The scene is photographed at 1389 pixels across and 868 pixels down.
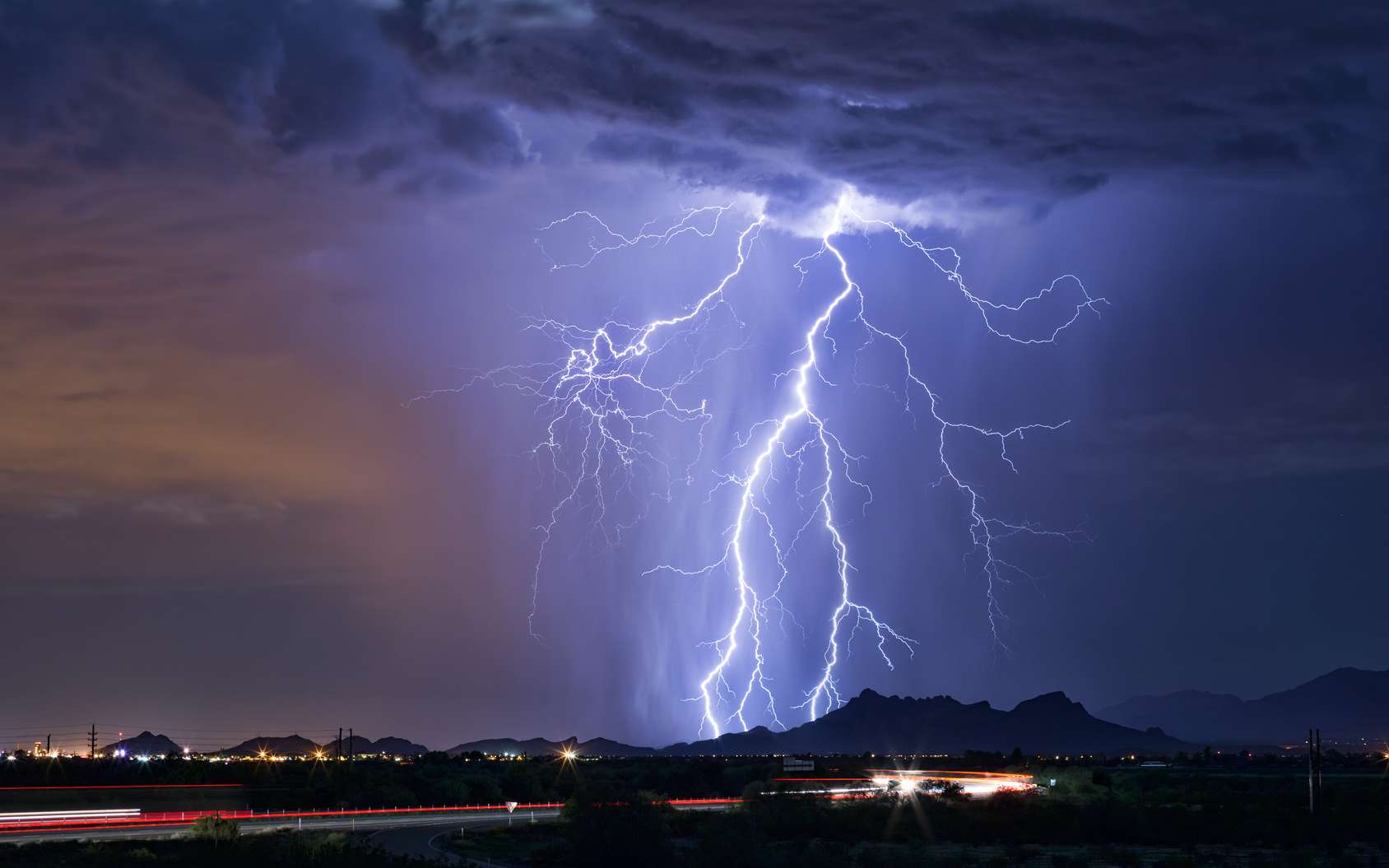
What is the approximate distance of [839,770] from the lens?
99.7 m

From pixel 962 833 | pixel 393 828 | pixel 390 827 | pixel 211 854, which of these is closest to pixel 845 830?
pixel 962 833

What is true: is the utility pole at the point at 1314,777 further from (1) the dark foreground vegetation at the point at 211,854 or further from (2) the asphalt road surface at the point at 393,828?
(1) the dark foreground vegetation at the point at 211,854

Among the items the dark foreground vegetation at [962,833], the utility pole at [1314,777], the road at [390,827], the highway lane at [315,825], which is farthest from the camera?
the utility pole at [1314,777]

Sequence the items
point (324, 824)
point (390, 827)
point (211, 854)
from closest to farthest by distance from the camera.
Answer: point (211, 854), point (324, 824), point (390, 827)

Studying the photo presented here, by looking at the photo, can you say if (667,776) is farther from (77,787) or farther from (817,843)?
A: (817,843)

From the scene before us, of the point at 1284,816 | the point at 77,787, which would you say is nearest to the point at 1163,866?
the point at 1284,816

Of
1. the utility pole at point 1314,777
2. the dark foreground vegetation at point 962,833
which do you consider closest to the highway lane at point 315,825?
the dark foreground vegetation at point 962,833

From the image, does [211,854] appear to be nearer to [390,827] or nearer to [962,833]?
[390,827]

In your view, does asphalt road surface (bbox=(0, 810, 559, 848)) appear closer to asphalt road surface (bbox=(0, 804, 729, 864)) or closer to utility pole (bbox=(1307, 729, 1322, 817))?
asphalt road surface (bbox=(0, 804, 729, 864))

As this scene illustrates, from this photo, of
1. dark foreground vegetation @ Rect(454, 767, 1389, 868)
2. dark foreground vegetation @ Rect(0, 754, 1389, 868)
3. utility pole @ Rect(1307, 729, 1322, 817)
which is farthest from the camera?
utility pole @ Rect(1307, 729, 1322, 817)

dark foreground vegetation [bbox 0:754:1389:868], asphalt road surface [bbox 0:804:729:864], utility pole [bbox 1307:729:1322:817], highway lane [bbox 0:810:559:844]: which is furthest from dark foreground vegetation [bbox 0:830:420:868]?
utility pole [bbox 1307:729:1322:817]

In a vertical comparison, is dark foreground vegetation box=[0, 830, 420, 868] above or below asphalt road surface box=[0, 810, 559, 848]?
above

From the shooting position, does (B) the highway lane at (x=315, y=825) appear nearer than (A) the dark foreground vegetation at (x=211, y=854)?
No

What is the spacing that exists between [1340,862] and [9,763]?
6540 centimetres
